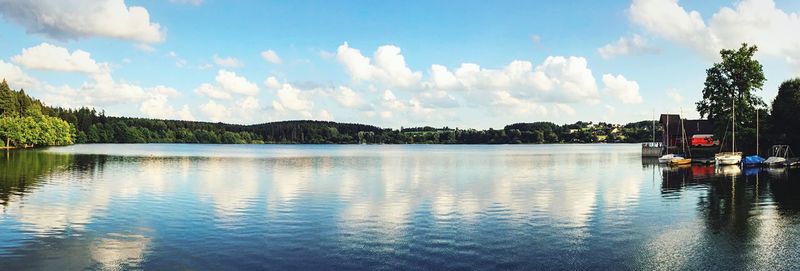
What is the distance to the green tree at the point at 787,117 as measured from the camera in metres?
76.9

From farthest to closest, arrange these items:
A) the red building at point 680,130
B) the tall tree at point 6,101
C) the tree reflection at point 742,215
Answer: the tall tree at point 6,101 < the red building at point 680,130 < the tree reflection at point 742,215

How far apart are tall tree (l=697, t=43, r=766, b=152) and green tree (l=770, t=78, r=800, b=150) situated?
9.42 feet

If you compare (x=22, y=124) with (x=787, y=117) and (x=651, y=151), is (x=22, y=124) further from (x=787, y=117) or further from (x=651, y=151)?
(x=787, y=117)

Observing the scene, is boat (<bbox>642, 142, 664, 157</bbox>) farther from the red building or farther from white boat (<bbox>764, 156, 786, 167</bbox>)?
white boat (<bbox>764, 156, 786, 167</bbox>)

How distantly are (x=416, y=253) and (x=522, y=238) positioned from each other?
5.23 metres

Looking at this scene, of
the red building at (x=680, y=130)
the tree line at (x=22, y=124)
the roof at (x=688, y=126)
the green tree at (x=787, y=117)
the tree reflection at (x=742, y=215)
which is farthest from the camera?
the tree line at (x=22, y=124)

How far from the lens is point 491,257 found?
19719mm

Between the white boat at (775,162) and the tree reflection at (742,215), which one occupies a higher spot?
the white boat at (775,162)

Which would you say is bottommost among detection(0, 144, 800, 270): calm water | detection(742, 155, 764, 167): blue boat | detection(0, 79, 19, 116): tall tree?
detection(0, 144, 800, 270): calm water

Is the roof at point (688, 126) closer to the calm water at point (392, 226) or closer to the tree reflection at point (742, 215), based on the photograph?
the tree reflection at point (742, 215)

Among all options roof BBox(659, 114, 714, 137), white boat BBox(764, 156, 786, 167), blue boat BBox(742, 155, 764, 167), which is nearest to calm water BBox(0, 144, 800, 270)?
white boat BBox(764, 156, 786, 167)

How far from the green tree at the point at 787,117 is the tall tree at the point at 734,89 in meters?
2.87

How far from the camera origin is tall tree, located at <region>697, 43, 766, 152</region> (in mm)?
78062

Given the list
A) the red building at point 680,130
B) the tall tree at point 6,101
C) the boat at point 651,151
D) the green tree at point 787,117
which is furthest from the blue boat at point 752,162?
the tall tree at point 6,101
